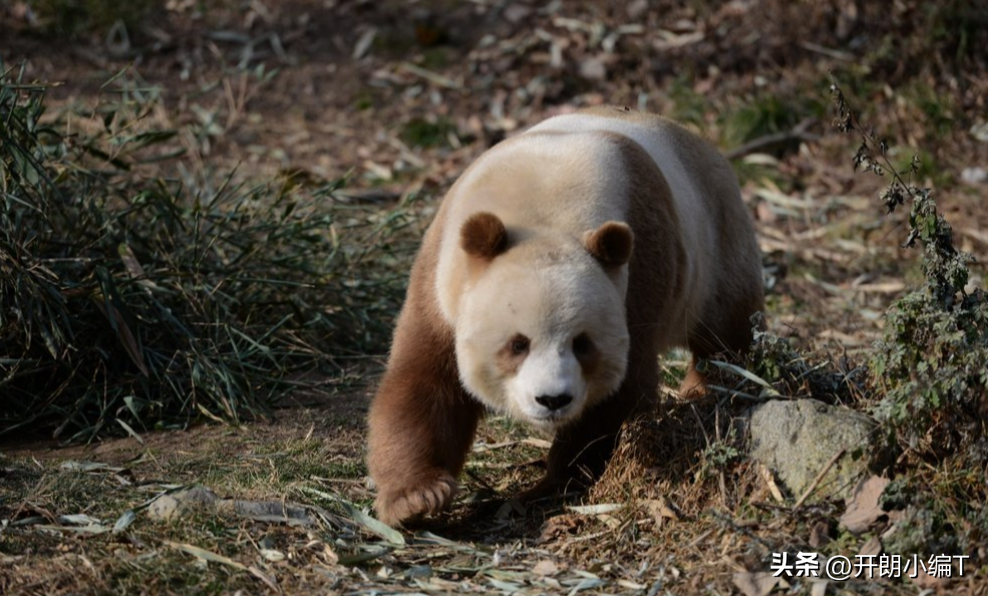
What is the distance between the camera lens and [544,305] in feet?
15.2

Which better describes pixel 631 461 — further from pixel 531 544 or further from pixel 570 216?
pixel 570 216

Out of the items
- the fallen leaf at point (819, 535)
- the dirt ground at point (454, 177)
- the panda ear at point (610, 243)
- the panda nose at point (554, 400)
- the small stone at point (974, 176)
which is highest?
the panda ear at point (610, 243)

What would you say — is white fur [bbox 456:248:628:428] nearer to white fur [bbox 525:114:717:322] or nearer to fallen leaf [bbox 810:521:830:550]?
fallen leaf [bbox 810:521:830:550]

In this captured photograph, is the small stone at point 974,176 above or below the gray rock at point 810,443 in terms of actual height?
below

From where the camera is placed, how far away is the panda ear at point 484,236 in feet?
15.3

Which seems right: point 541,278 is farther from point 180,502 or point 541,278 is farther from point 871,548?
point 180,502

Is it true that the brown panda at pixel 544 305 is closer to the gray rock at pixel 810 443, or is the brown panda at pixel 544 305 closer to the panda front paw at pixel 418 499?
the panda front paw at pixel 418 499

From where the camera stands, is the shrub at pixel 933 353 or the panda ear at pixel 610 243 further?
the panda ear at pixel 610 243

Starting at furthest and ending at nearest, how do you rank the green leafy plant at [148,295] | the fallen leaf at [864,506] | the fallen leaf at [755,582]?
1. the green leafy plant at [148,295]
2. the fallen leaf at [864,506]
3. the fallen leaf at [755,582]

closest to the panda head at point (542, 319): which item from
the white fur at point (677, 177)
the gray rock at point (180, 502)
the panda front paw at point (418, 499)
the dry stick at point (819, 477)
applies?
the panda front paw at point (418, 499)

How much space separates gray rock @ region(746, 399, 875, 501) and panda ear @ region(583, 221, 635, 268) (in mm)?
888

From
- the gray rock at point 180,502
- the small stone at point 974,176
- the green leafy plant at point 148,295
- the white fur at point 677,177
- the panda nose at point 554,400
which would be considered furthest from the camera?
the small stone at point 974,176

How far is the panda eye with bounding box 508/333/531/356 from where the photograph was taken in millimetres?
4672

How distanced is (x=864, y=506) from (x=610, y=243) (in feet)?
4.45
